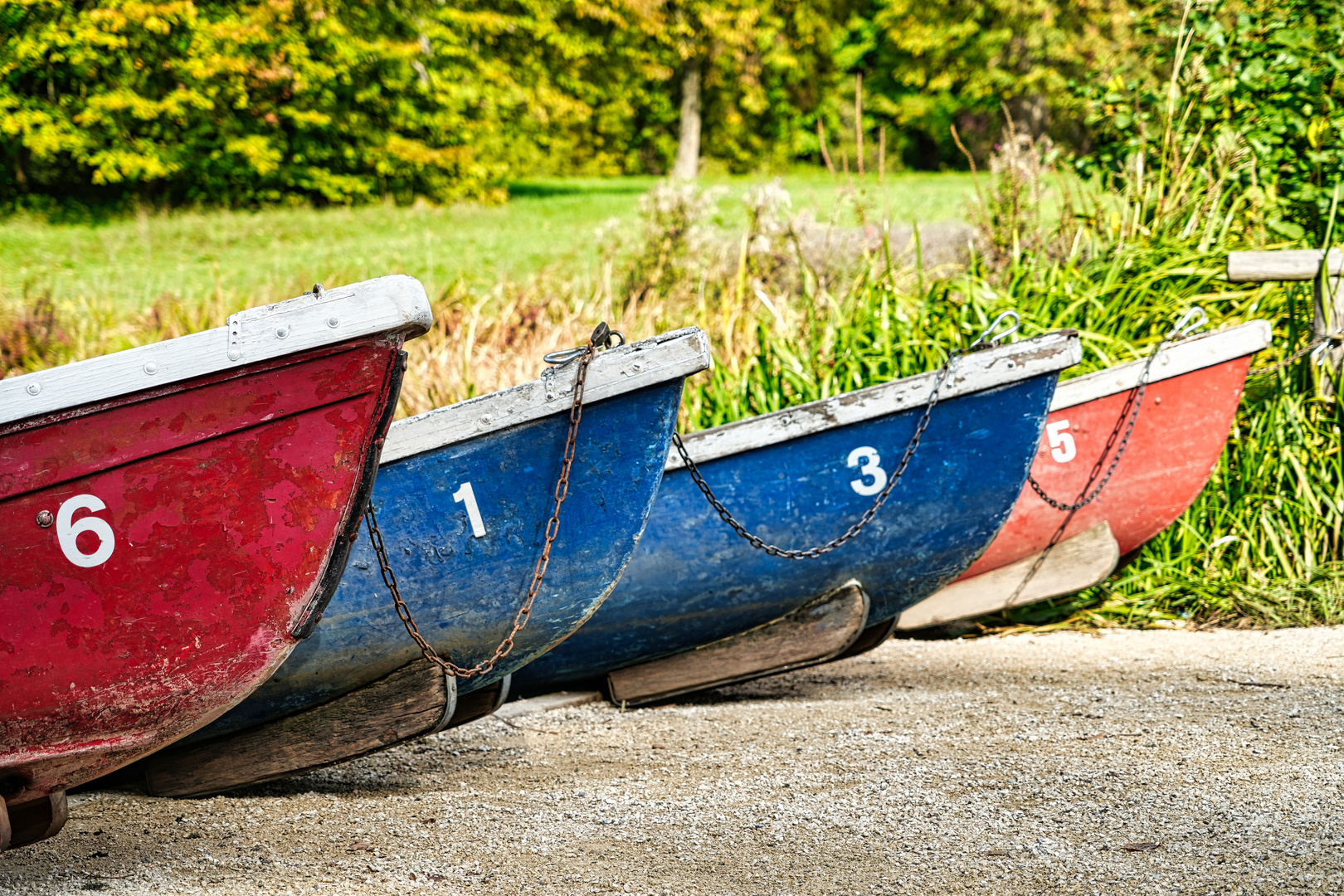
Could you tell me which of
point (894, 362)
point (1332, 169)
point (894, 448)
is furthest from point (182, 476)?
point (1332, 169)

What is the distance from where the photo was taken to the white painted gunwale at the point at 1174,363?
171 inches

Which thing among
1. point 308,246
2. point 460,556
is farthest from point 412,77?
point 460,556

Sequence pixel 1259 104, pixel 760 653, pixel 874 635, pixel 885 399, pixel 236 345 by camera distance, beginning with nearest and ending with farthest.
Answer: pixel 236 345 → pixel 885 399 → pixel 760 653 → pixel 874 635 → pixel 1259 104

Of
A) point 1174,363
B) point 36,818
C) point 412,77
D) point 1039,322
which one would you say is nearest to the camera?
point 36,818

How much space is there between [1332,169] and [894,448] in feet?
11.1

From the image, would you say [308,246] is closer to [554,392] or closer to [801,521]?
[801,521]

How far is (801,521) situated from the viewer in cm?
370

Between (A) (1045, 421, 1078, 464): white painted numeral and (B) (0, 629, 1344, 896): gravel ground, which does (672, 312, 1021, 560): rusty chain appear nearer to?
(B) (0, 629, 1344, 896): gravel ground

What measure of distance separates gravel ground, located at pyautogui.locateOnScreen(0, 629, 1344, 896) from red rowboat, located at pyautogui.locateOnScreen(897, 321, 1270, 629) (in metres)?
0.62

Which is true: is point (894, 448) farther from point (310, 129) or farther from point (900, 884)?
point (310, 129)

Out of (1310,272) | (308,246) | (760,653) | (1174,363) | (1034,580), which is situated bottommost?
(1034,580)

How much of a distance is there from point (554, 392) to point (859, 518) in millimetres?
1261

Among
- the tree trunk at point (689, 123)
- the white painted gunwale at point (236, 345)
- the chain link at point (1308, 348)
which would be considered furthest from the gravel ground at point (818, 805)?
the tree trunk at point (689, 123)

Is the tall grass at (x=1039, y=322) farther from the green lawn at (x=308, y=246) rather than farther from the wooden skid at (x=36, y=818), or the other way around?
the wooden skid at (x=36, y=818)
